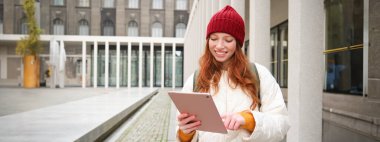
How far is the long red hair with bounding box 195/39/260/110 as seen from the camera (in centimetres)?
256

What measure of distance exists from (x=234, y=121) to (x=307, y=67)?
125 inches

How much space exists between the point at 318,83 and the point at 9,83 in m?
42.2

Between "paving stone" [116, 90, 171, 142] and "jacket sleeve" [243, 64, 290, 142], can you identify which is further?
"paving stone" [116, 90, 171, 142]

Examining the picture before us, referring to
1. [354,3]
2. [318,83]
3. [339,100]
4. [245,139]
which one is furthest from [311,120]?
[354,3]

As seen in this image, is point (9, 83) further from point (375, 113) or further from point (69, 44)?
point (375, 113)

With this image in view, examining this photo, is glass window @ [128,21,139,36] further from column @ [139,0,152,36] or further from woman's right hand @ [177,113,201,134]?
woman's right hand @ [177,113,201,134]

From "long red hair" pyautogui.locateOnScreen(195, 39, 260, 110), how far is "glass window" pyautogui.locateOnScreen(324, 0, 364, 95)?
8190 mm

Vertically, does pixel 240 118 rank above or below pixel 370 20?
below

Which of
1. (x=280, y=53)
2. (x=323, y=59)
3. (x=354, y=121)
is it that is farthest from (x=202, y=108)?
(x=280, y=53)

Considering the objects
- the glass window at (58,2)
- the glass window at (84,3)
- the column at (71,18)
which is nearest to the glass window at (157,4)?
the glass window at (84,3)

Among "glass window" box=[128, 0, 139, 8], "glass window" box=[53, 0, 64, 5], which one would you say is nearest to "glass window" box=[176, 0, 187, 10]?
"glass window" box=[128, 0, 139, 8]

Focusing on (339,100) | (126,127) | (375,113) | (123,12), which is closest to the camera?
(375,113)

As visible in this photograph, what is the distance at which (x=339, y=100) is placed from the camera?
10.3m

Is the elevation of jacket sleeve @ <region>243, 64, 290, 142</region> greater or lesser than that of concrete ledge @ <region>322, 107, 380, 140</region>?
greater
